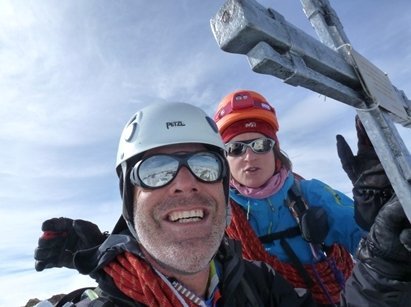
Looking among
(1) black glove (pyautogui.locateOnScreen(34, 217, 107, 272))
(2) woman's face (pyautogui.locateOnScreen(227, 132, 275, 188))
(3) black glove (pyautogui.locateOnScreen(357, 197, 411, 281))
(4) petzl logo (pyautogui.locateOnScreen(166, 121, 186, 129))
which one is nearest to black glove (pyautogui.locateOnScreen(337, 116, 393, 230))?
(3) black glove (pyautogui.locateOnScreen(357, 197, 411, 281))

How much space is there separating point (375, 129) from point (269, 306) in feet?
5.37

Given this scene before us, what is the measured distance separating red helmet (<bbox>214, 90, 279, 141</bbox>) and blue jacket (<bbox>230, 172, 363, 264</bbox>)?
75cm

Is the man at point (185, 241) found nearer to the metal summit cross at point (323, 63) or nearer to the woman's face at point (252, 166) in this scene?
the metal summit cross at point (323, 63)

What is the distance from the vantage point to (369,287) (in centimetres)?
210

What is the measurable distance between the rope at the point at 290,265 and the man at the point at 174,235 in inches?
26.8

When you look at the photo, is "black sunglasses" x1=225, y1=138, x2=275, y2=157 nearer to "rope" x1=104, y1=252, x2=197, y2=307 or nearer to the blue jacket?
the blue jacket

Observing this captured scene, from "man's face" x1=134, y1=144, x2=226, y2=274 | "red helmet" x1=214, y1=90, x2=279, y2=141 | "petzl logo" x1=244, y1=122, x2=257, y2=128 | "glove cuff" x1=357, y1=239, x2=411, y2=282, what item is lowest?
"glove cuff" x1=357, y1=239, x2=411, y2=282

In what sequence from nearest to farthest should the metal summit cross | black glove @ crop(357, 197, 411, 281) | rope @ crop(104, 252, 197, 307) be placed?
the metal summit cross
black glove @ crop(357, 197, 411, 281)
rope @ crop(104, 252, 197, 307)

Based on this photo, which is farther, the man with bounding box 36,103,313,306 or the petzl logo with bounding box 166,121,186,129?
the petzl logo with bounding box 166,121,186,129

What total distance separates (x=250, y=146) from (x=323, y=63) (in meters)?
2.24

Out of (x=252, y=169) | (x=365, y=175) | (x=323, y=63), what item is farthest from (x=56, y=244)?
(x=323, y=63)

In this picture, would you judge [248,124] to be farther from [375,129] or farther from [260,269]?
[375,129]

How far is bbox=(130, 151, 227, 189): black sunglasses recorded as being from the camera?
2.68 meters

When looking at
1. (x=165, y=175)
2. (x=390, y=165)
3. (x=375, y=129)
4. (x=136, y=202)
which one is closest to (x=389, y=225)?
(x=390, y=165)
